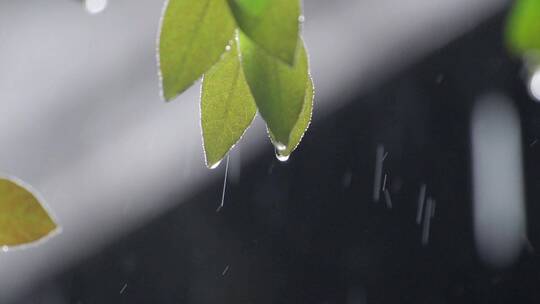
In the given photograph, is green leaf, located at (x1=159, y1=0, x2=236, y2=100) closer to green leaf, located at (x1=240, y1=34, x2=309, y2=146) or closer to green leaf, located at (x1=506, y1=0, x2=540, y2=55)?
green leaf, located at (x1=240, y1=34, x2=309, y2=146)

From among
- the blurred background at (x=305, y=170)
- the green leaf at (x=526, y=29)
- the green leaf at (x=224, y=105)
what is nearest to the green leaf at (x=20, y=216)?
the green leaf at (x=224, y=105)

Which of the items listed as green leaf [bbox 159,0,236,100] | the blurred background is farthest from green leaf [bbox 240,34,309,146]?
the blurred background

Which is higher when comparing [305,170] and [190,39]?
[190,39]

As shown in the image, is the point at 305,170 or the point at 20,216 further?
the point at 305,170

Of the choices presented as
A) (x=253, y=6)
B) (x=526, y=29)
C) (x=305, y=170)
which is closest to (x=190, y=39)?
(x=253, y=6)

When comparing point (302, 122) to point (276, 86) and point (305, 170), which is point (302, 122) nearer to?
point (276, 86)
